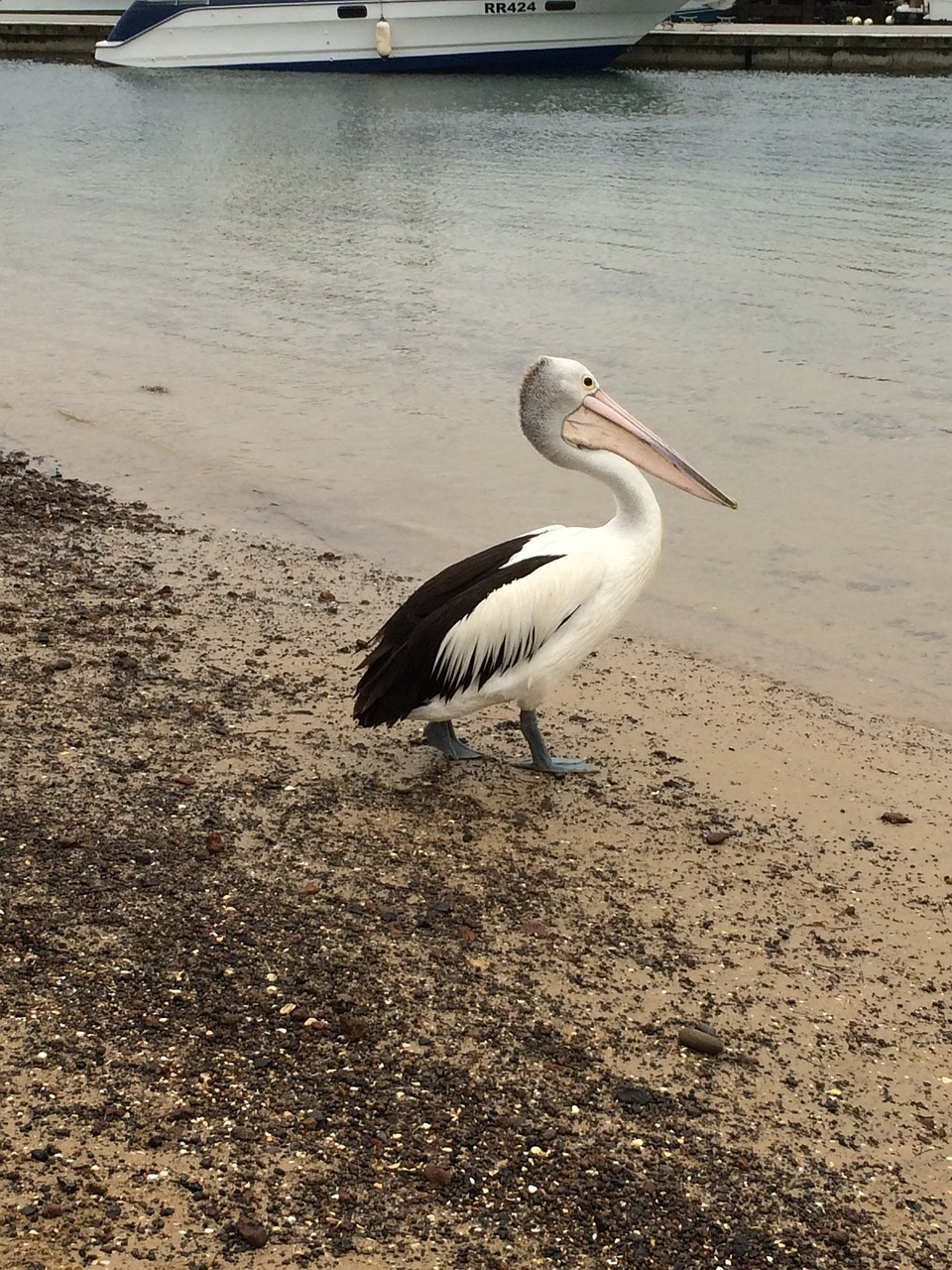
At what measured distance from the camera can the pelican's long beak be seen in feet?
13.7

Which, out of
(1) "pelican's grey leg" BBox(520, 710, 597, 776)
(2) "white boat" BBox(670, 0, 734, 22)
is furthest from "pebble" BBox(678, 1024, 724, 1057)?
(2) "white boat" BBox(670, 0, 734, 22)

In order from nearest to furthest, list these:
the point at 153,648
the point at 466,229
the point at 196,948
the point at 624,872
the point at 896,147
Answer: the point at 196,948 → the point at 624,872 → the point at 153,648 → the point at 466,229 → the point at 896,147

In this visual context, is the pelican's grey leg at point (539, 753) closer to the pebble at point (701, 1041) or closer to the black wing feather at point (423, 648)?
the black wing feather at point (423, 648)

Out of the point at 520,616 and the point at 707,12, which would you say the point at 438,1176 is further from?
the point at 707,12

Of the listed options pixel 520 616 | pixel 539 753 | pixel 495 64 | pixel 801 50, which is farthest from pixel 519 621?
pixel 495 64

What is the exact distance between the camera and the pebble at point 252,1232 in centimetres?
226

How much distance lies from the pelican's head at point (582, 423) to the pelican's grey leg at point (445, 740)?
0.83 meters

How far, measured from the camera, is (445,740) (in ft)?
13.3

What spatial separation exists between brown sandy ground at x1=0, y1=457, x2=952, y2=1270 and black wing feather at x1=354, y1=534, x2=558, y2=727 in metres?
0.26

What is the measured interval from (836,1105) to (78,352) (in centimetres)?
802

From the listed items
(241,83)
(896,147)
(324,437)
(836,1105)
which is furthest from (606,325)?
(241,83)

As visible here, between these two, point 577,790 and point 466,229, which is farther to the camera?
point 466,229

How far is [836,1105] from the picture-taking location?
2803 millimetres

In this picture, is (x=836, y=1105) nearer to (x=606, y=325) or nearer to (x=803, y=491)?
(x=803, y=491)
